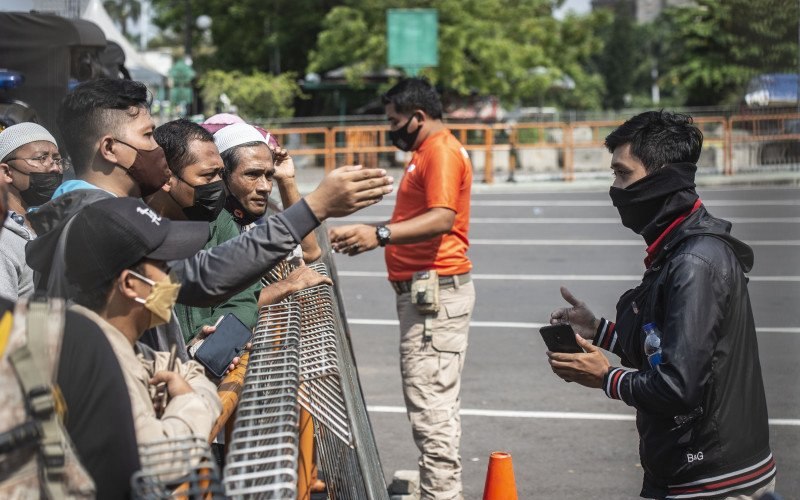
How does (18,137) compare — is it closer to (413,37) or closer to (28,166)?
(28,166)

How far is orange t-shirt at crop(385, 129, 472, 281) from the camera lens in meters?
5.72

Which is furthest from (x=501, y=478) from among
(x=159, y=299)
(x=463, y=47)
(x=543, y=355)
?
(x=463, y=47)

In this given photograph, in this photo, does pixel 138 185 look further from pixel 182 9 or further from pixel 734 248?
pixel 182 9

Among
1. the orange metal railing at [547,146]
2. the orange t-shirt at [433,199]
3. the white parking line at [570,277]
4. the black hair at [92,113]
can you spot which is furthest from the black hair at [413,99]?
the orange metal railing at [547,146]

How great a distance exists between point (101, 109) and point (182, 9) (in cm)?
3945

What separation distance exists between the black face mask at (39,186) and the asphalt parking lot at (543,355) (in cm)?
258

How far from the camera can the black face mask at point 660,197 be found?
A: 11.6 feet

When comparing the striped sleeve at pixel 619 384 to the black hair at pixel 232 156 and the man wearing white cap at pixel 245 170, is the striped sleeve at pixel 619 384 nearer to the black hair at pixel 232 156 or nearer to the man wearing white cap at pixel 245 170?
the man wearing white cap at pixel 245 170

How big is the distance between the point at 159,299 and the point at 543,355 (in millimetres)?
6787

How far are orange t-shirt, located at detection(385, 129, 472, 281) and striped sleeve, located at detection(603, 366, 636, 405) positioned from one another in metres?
2.19

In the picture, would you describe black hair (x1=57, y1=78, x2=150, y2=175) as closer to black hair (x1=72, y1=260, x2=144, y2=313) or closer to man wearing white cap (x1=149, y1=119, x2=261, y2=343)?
man wearing white cap (x1=149, y1=119, x2=261, y2=343)

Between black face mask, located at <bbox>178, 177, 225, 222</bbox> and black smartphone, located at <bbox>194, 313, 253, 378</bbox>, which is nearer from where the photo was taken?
black smartphone, located at <bbox>194, 313, 253, 378</bbox>

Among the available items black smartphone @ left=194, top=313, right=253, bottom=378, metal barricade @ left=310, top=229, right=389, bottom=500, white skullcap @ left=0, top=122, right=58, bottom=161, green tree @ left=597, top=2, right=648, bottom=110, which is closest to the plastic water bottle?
metal barricade @ left=310, top=229, right=389, bottom=500

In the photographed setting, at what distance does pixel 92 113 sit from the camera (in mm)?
3914
